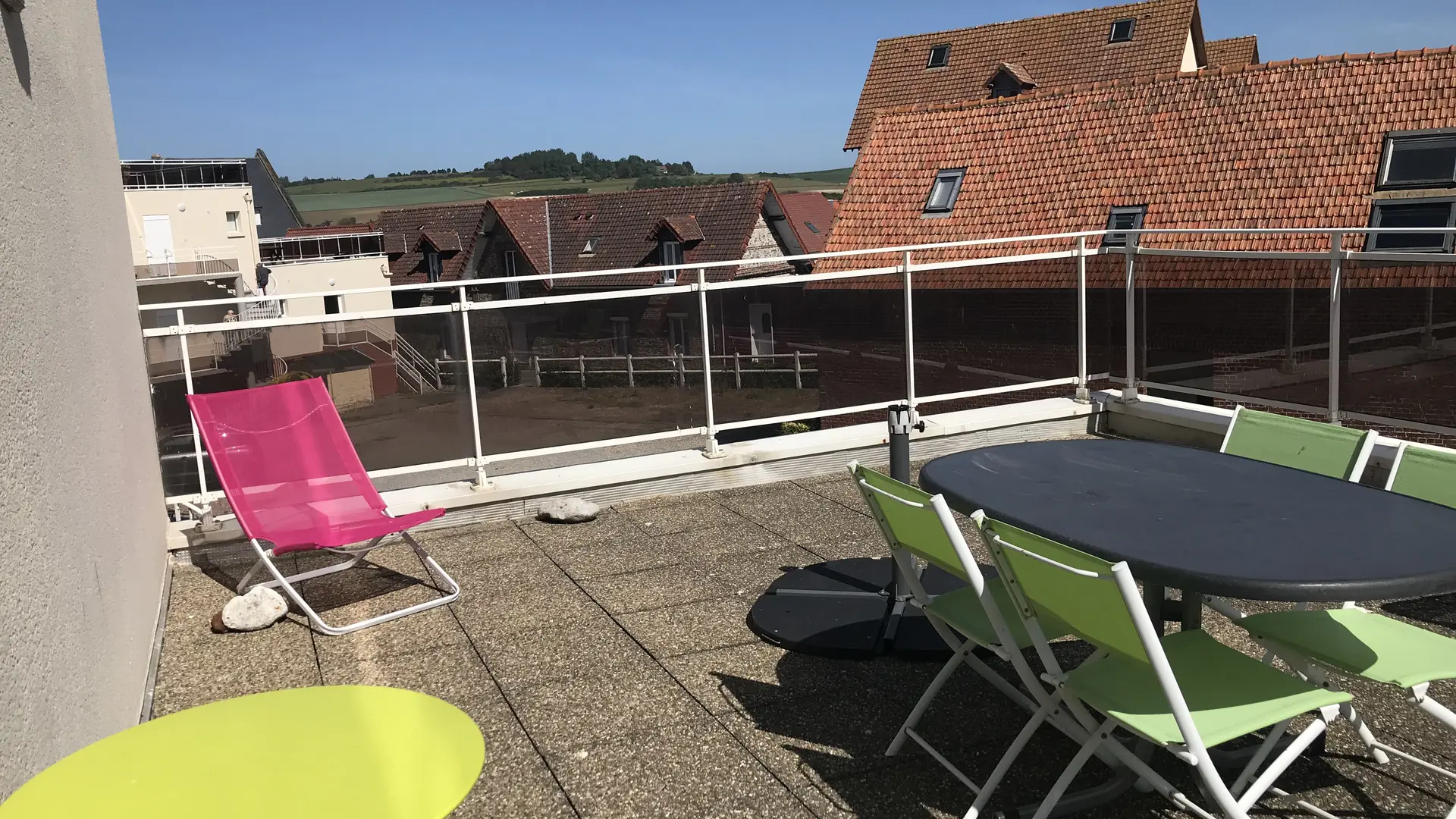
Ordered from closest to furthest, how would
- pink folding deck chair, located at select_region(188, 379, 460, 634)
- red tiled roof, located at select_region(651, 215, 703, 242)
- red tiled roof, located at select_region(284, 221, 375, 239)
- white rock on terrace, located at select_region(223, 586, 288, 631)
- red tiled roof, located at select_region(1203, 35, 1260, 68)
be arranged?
white rock on terrace, located at select_region(223, 586, 288, 631), pink folding deck chair, located at select_region(188, 379, 460, 634), red tiled roof, located at select_region(1203, 35, 1260, 68), red tiled roof, located at select_region(651, 215, 703, 242), red tiled roof, located at select_region(284, 221, 375, 239)

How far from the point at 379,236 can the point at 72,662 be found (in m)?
49.6

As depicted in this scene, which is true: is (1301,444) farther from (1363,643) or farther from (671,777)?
(671,777)

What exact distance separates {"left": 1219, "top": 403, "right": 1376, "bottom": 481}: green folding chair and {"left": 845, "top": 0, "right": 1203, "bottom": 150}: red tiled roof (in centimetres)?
2952

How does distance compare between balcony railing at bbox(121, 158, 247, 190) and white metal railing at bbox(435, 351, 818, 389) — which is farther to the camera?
balcony railing at bbox(121, 158, 247, 190)

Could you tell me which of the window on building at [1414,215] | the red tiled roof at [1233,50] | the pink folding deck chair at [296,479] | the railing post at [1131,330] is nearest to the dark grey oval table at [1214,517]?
the pink folding deck chair at [296,479]

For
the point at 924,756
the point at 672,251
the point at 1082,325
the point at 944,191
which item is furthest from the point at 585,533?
the point at 672,251

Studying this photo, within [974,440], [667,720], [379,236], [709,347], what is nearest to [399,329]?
[709,347]

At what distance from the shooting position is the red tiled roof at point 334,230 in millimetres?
52094

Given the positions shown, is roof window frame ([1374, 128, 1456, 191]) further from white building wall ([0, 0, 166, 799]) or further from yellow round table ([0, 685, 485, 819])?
yellow round table ([0, 685, 485, 819])

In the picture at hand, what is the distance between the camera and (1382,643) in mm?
2736

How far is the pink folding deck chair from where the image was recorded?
14.5 feet

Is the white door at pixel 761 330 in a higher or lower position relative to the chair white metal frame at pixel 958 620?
higher

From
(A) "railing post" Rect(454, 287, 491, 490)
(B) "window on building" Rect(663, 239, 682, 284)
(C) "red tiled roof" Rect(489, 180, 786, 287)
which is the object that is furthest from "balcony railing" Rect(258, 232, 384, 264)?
(A) "railing post" Rect(454, 287, 491, 490)

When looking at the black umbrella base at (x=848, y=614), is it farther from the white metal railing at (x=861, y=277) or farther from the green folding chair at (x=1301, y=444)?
the white metal railing at (x=861, y=277)
